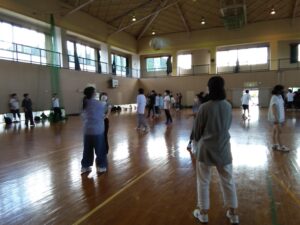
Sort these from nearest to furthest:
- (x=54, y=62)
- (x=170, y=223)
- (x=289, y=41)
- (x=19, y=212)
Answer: (x=170, y=223), (x=19, y=212), (x=54, y=62), (x=289, y=41)

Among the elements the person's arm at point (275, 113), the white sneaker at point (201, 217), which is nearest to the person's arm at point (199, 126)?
the white sneaker at point (201, 217)

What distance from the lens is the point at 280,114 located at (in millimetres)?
6098

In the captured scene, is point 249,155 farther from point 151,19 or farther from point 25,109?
point 151,19

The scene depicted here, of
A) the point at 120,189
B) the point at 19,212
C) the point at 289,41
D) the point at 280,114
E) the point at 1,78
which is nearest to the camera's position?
the point at 19,212

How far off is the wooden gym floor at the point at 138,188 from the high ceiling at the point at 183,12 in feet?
50.9

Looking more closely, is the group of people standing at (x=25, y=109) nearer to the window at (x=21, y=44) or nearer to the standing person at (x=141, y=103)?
the window at (x=21, y=44)

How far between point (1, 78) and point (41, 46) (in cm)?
541

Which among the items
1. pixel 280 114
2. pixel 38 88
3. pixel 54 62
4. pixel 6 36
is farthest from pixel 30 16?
pixel 280 114

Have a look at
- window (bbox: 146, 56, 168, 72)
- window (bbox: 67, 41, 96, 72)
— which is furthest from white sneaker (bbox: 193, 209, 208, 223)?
window (bbox: 146, 56, 168, 72)

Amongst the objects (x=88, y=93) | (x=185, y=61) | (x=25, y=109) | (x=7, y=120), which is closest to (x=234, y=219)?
(x=88, y=93)

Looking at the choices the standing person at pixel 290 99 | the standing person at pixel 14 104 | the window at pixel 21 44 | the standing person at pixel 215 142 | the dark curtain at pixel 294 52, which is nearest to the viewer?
the standing person at pixel 215 142

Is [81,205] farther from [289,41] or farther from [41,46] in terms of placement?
[289,41]

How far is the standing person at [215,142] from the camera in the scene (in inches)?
110

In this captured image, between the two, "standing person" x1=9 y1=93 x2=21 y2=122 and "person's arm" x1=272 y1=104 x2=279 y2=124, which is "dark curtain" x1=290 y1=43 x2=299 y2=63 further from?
"standing person" x1=9 y1=93 x2=21 y2=122
